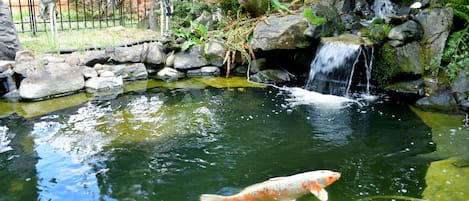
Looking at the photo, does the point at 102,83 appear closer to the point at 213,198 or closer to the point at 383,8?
the point at 213,198

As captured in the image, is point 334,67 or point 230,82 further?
point 230,82

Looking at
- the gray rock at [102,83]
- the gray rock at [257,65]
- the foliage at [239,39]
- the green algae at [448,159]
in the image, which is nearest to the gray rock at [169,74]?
the gray rock at [102,83]

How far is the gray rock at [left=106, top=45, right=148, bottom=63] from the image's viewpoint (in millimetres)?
8586

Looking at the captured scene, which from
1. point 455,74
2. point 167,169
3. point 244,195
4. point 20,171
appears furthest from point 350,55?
point 20,171

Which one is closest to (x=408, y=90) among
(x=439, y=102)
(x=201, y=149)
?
(x=439, y=102)

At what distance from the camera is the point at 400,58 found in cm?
720

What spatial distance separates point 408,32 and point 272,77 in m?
2.66

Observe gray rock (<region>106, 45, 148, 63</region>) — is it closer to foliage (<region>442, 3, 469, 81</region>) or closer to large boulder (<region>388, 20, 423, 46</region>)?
large boulder (<region>388, 20, 423, 46</region>)

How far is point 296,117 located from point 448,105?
2.37 m

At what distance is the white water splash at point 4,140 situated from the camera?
502 centimetres

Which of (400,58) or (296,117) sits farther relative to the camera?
(400,58)

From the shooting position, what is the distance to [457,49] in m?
6.86

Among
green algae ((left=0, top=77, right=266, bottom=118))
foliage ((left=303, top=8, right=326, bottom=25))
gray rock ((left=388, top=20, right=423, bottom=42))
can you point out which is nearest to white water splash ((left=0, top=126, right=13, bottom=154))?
green algae ((left=0, top=77, right=266, bottom=118))

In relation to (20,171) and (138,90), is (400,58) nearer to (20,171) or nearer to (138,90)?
(138,90)
